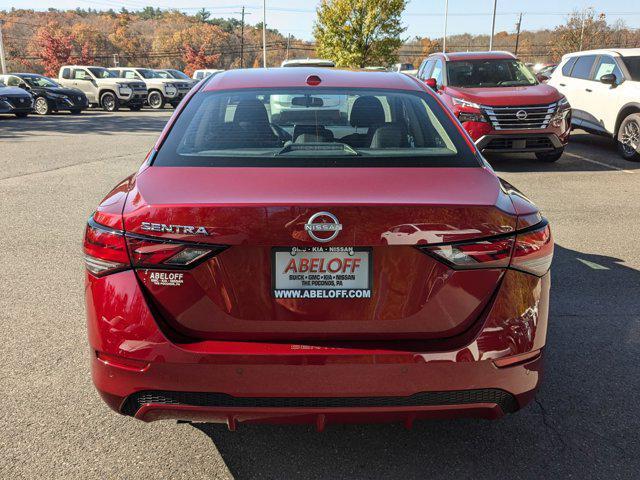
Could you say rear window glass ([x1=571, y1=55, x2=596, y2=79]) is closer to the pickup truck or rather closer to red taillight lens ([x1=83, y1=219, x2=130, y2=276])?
red taillight lens ([x1=83, y1=219, x2=130, y2=276])

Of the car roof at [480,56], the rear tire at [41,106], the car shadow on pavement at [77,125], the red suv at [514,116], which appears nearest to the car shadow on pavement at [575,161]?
the red suv at [514,116]

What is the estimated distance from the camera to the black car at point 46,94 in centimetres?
2427

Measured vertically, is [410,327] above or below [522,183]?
above

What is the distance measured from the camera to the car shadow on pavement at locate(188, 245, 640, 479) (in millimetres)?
2615

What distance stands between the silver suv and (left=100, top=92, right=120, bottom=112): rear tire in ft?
5.70

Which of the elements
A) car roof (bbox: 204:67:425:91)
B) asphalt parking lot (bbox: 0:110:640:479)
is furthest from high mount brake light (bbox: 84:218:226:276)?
car roof (bbox: 204:67:425:91)

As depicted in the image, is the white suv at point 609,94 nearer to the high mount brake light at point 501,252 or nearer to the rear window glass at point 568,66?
the rear window glass at point 568,66

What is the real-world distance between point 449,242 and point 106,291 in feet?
4.13

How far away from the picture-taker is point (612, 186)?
909cm

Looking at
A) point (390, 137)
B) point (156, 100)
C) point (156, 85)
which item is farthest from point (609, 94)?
point (156, 100)

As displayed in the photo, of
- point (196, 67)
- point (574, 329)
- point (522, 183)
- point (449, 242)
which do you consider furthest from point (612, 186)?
point (196, 67)

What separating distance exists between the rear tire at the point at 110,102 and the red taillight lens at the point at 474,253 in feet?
90.0

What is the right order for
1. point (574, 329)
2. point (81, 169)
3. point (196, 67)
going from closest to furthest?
1. point (574, 329)
2. point (81, 169)
3. point (196, 67)

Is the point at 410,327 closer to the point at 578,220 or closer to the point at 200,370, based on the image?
the point at 200,370
